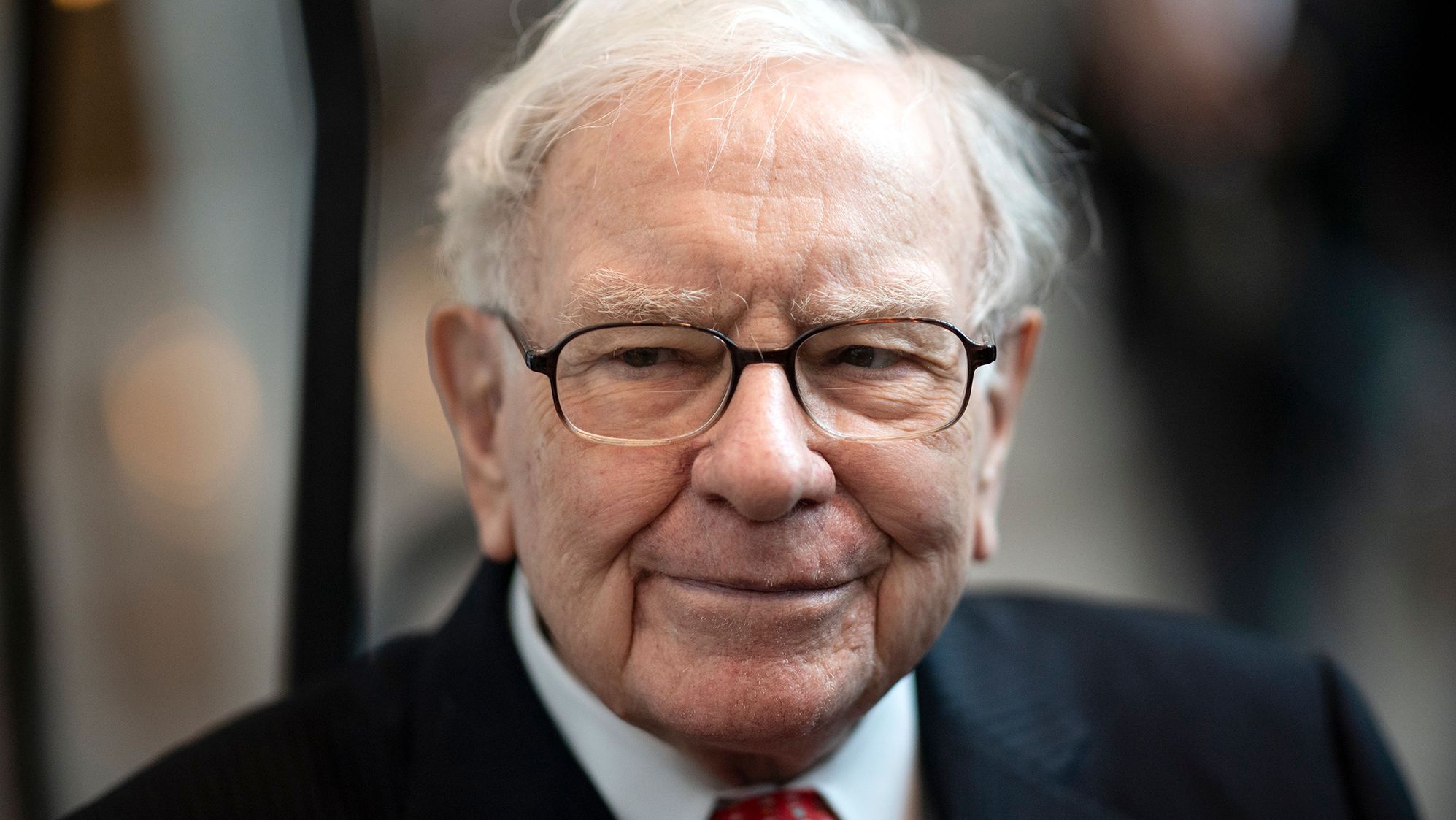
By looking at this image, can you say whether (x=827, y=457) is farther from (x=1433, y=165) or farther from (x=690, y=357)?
(x=1433, y=165)

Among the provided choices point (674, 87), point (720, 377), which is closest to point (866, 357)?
point (720, 377)

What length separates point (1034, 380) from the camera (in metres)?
3.84

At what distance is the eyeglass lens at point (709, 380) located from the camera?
115 cm

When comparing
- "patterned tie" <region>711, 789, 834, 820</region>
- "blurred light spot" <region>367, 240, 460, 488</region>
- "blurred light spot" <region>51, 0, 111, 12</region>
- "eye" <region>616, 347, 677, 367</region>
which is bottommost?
"blurred light spot" <region>367, 240, 460, 488</region>

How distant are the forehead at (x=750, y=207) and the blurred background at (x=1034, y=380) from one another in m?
0.61

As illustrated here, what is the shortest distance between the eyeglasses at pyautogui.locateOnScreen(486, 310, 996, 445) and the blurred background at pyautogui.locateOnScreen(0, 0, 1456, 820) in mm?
780

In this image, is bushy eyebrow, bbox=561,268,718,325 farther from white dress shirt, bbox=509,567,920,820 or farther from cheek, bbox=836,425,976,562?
white dress shirt, bbox=509,567,920,820

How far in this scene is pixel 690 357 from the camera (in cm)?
116

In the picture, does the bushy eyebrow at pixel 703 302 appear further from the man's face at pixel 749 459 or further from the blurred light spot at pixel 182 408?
the blurred light spot at pixel 182 408

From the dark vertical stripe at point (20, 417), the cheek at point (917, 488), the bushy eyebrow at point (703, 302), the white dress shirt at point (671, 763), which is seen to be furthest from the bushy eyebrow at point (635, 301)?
the dark vertical stripe at point (20, 417)

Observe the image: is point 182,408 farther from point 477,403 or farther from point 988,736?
point 988,736

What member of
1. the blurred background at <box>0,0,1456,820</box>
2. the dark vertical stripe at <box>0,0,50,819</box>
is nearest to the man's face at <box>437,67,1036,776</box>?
the blurred background at <box>0,0,1456,820</box>

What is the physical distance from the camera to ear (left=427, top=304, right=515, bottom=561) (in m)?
1.40

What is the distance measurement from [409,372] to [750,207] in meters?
1.72
